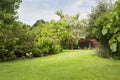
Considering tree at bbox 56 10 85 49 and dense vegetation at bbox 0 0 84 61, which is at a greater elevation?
tree at bbox 56 10 85 49

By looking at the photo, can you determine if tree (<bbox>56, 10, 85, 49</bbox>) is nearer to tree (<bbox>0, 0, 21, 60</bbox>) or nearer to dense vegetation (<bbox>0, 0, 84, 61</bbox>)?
dense vegetation (<bbox>0, 0, 84, 61</bbox>)

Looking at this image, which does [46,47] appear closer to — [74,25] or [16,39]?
[16,39]

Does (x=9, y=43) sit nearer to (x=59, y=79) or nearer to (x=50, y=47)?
(x=50, y=47)

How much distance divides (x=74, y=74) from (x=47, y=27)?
19379 mm

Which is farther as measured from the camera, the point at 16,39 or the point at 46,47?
the point at 46,47

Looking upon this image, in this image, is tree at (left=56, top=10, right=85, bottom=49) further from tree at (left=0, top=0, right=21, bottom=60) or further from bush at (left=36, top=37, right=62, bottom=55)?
tree at (left=0, top=0, right=21, bottom=60)

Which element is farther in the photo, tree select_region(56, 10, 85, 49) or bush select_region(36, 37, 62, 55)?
tree select_region(56, 10, 85, 49)

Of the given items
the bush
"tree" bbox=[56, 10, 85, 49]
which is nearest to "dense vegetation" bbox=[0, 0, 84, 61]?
the bush

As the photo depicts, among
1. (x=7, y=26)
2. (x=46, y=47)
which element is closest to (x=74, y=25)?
(x=46, y=47)

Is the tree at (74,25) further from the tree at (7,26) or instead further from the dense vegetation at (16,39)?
the tree at (7,26)

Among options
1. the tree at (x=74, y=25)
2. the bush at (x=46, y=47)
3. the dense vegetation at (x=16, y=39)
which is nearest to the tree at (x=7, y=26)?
the dense vegetation at (x=16, y=39)

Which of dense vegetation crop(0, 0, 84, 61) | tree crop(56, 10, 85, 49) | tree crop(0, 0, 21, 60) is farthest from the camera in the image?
tree crop(56, 10, 85, 49)

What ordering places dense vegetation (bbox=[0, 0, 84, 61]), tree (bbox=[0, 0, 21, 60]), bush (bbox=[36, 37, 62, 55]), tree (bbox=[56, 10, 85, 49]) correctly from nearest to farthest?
tree (bbox=[0, 0, 21, 60]) → dense vegetation (bbox=[0, 0, 84, 61]) → bush (bbox=[36, 37, 62, 55]) → tree (bbox=[56, 10, 85, 49])

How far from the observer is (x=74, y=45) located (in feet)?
112
